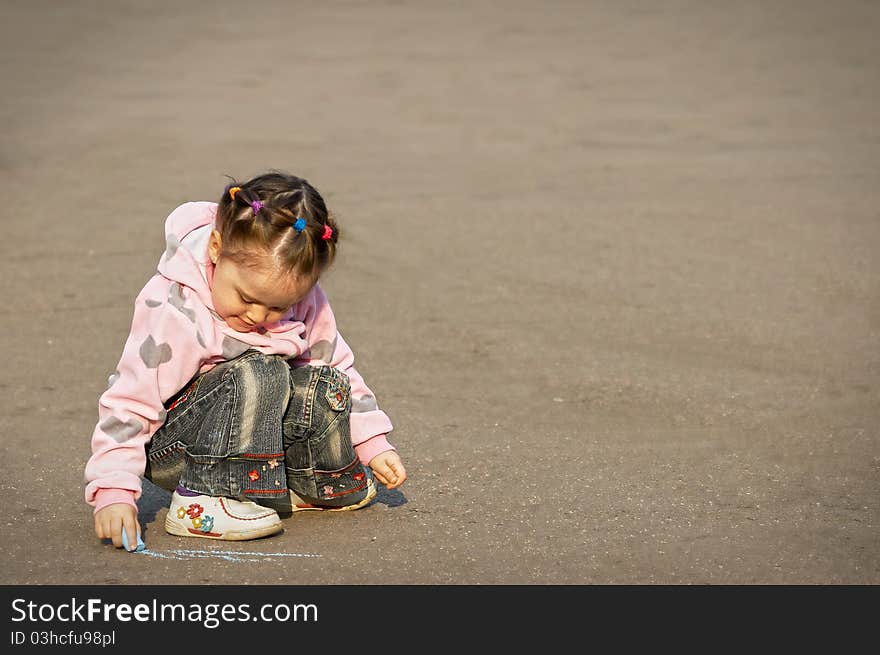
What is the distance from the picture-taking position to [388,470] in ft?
8.75

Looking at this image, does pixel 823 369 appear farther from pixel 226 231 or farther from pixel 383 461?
pixel 226 231

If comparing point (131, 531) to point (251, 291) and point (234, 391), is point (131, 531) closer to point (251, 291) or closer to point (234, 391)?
point (234, 391)

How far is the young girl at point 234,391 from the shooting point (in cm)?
242

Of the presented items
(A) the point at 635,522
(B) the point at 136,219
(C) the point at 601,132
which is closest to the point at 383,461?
(A) the point at 635,522

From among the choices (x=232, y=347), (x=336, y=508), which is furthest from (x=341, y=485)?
(x=232, y=347)

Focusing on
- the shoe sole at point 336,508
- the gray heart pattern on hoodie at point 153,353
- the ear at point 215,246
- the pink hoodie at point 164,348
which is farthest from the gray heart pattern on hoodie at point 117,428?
the shoe sole at point 336,508

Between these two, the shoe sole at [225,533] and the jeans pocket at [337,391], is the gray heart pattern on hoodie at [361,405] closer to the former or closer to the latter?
the jeans pocket at [337,391]

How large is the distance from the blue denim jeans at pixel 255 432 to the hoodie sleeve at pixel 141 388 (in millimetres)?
66

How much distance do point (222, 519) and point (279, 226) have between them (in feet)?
2.03

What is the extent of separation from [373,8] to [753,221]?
6097 mm

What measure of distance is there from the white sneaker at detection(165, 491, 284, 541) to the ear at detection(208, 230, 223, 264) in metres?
0.49

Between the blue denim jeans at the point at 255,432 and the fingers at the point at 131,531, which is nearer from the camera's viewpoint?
the fingers at the point at 131,531

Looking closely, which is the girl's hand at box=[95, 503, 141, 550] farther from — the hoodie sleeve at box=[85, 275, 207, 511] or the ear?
the ear

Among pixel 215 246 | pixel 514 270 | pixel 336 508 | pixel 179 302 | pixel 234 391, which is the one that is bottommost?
pixel 514 270
